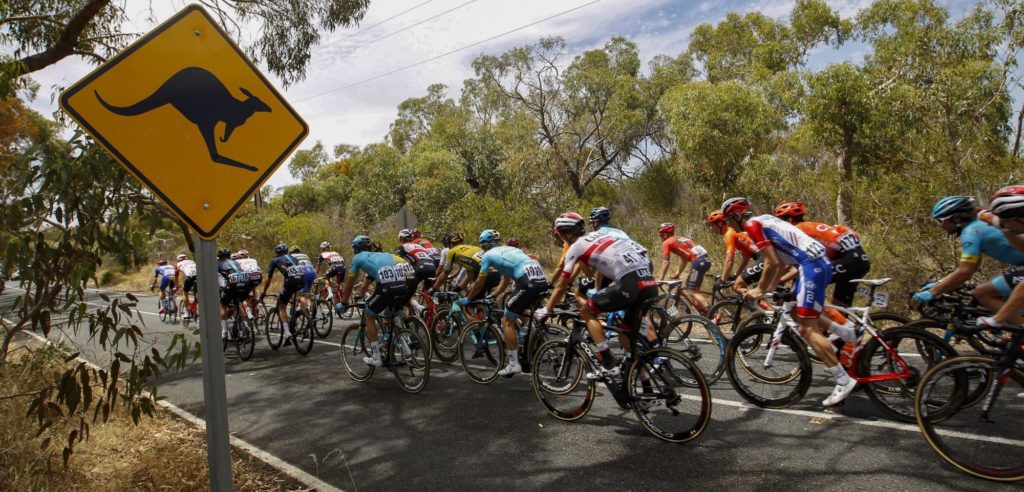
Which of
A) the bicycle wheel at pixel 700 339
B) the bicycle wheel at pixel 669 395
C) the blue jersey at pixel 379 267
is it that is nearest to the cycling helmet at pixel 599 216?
the bicycle wheel at pixel 700 339

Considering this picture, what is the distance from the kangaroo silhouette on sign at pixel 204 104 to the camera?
8.00 feet

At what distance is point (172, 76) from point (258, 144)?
1.39ft

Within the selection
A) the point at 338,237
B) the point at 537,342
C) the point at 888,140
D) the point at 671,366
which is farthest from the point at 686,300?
the point at 338,237

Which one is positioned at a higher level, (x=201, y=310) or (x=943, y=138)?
(x=943, y=138)

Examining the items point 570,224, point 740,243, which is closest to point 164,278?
point 570,224

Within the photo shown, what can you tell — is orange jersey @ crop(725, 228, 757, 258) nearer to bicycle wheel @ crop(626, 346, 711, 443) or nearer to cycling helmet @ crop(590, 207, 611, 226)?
cycling helmet @ crop(590, 207, 611, 226)

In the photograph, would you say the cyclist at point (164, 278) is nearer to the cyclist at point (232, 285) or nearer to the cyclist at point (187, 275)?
the cyclist at point (187, 275)

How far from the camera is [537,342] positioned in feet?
22.7

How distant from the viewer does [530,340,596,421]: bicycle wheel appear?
5941 mm

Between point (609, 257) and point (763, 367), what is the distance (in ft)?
6.80

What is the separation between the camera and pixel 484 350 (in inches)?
309

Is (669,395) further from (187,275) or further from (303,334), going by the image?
(187,275)

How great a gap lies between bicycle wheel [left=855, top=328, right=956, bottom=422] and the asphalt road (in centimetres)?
16

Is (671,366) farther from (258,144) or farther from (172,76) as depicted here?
(172,76)
